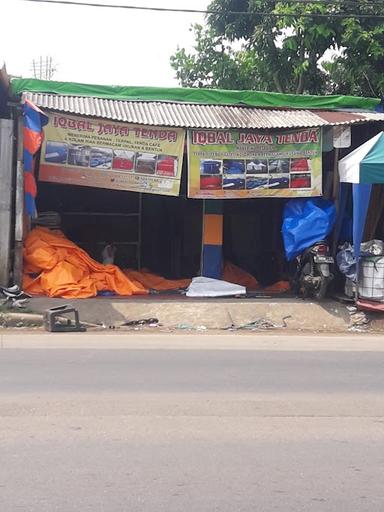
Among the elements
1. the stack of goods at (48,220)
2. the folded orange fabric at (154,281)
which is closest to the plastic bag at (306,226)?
the folded orange fabric at (154,281)

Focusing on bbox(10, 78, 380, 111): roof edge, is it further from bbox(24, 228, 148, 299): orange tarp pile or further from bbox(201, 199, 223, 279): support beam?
bbox(24, 228, 148, 299): orange tarp pile

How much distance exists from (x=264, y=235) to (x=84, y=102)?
17.9 feet

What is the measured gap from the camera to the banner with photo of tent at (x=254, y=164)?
12.8 metres

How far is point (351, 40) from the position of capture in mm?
16781

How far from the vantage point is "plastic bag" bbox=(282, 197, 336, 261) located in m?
12.5

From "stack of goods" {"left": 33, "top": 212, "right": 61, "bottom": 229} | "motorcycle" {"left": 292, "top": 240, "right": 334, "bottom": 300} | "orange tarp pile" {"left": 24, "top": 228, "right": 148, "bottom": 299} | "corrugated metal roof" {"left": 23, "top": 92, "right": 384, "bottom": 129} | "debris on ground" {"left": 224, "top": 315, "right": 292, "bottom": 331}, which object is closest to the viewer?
"debris on ground" {"left": 224, "top": 315, "right": 292, "bottom": 331}

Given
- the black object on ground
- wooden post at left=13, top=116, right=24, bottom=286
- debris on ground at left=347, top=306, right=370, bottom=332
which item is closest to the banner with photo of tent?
debris on ground at left=347, top=306, right=370, bottom=332

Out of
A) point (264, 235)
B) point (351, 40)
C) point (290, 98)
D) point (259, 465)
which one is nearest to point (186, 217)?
point (264, 235)

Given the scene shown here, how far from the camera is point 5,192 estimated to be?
38.8 ft

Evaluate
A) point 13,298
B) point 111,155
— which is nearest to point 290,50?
point 111,155

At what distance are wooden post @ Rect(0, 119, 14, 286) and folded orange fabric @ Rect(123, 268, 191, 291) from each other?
9.61 feet

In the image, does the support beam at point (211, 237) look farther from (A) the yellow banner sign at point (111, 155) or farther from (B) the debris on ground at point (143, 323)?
(B) the debris on ground at point (143, 323)

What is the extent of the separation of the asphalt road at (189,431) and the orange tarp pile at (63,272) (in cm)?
375

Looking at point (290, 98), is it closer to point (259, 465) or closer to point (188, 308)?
point (188, 308)
